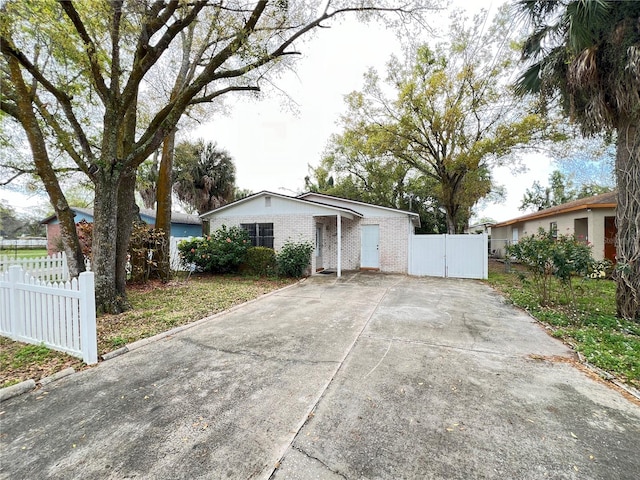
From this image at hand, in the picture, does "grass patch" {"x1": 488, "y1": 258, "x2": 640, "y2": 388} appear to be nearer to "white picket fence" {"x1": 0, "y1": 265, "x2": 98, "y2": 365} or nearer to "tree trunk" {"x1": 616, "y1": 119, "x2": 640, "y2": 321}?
"tree trunk" {"x1": 616, "y1": 119, "x2": 640, "y2": 321}

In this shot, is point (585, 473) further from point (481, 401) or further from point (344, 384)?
point (344, 384)

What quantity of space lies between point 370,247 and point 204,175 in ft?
43.9

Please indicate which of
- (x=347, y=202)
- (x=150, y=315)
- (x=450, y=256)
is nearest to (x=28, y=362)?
(x=150, y=315)

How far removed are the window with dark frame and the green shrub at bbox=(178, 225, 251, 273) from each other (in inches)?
32.4

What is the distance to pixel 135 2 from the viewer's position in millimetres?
5414

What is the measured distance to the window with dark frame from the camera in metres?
11.9

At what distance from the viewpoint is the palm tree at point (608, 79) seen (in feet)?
15.9

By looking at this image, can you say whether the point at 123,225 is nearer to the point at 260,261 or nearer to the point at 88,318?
the point at 88,318

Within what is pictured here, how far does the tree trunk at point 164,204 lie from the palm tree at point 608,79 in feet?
33.6

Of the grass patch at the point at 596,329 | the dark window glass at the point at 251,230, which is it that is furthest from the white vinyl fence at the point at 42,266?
the grass patch at the point at 596,329

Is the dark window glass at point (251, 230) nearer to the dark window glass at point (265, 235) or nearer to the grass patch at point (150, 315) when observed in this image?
the dark window glass at point (265, 235)

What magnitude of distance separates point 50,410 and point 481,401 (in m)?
4.12

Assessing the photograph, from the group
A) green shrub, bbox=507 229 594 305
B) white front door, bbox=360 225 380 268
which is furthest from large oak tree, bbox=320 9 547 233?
green shrub, bbox=507 229 594 305

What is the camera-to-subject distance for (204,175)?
19.5 metres
